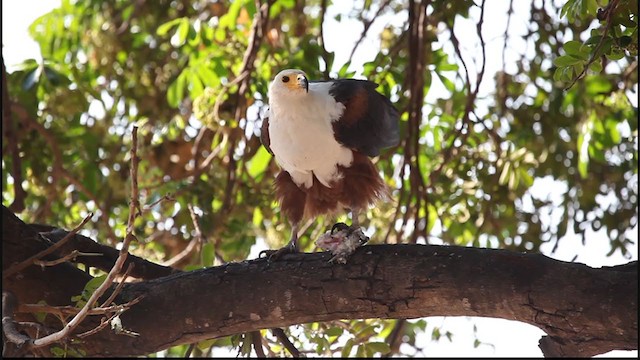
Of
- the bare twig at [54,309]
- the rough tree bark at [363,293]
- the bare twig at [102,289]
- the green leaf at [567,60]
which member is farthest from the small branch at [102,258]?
the green leaf at [567,60]

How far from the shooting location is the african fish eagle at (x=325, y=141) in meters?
3.98

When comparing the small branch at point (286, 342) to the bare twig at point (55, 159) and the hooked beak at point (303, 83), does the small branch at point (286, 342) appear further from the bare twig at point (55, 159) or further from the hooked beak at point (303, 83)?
the bare twig at point (55, 159)

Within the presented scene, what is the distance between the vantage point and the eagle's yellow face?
393 cm

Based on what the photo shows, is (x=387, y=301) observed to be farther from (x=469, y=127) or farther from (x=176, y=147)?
(x=176, y=147)

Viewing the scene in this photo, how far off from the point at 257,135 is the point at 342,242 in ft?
6.75

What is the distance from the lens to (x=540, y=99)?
5.92m

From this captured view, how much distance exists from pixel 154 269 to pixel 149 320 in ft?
1.93

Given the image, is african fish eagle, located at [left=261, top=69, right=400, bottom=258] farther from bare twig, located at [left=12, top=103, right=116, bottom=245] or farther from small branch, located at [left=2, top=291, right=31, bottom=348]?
bare twig, located at [left=12, top=103, right=116, bottom=245]

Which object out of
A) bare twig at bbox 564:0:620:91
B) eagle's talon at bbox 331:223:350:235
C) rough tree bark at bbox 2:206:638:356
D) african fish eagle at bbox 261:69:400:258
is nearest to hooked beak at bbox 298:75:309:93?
african fish eagle at bbox 261:69:400:258

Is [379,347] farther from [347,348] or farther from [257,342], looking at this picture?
[257,342]

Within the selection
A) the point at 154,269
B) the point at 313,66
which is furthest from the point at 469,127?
the point at 154,269

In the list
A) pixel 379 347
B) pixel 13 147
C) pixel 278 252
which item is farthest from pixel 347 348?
pixel 13 147

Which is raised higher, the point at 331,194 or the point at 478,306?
the point at 331,194

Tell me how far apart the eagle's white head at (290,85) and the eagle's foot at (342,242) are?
0.62 meters
